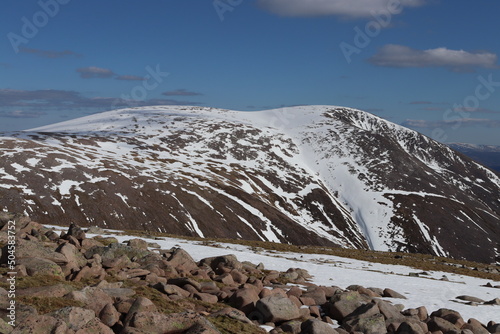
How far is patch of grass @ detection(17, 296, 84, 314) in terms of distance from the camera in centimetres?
1402

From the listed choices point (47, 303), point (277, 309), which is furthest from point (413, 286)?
point (47, 303)

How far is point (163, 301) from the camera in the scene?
1727 centimetres

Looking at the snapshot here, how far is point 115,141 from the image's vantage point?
166m

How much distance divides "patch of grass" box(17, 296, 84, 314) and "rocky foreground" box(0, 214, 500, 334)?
3cm

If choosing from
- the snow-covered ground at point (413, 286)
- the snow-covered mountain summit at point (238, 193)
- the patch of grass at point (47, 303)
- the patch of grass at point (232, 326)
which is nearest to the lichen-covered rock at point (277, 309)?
the patch of grass at point (232, 326)

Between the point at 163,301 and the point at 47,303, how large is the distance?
4.48 metres

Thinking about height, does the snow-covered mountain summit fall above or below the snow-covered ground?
below

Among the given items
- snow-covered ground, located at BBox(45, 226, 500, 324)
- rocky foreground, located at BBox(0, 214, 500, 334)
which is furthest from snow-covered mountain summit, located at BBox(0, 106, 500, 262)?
rocky foreground, located at BBox(0, 214, 500, 334)

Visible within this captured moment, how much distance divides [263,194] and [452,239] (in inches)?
2480

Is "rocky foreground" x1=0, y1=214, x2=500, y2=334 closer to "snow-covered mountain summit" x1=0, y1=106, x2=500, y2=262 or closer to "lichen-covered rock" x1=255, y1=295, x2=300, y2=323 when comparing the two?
"lichen-covered rock" x1=255, y1=295, x2=300, y2=323

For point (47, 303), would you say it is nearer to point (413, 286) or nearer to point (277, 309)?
point (277, 309)

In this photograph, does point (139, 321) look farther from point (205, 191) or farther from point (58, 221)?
point (205, 191)

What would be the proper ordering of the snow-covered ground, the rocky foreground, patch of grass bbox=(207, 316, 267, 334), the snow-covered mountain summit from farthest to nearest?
the snow-covered mountain summit
the snow-covered ground
patch of grass bbox=(207, 316, 267, 334)
the rocky foreground

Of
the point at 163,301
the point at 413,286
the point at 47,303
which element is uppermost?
the point at 47,303
